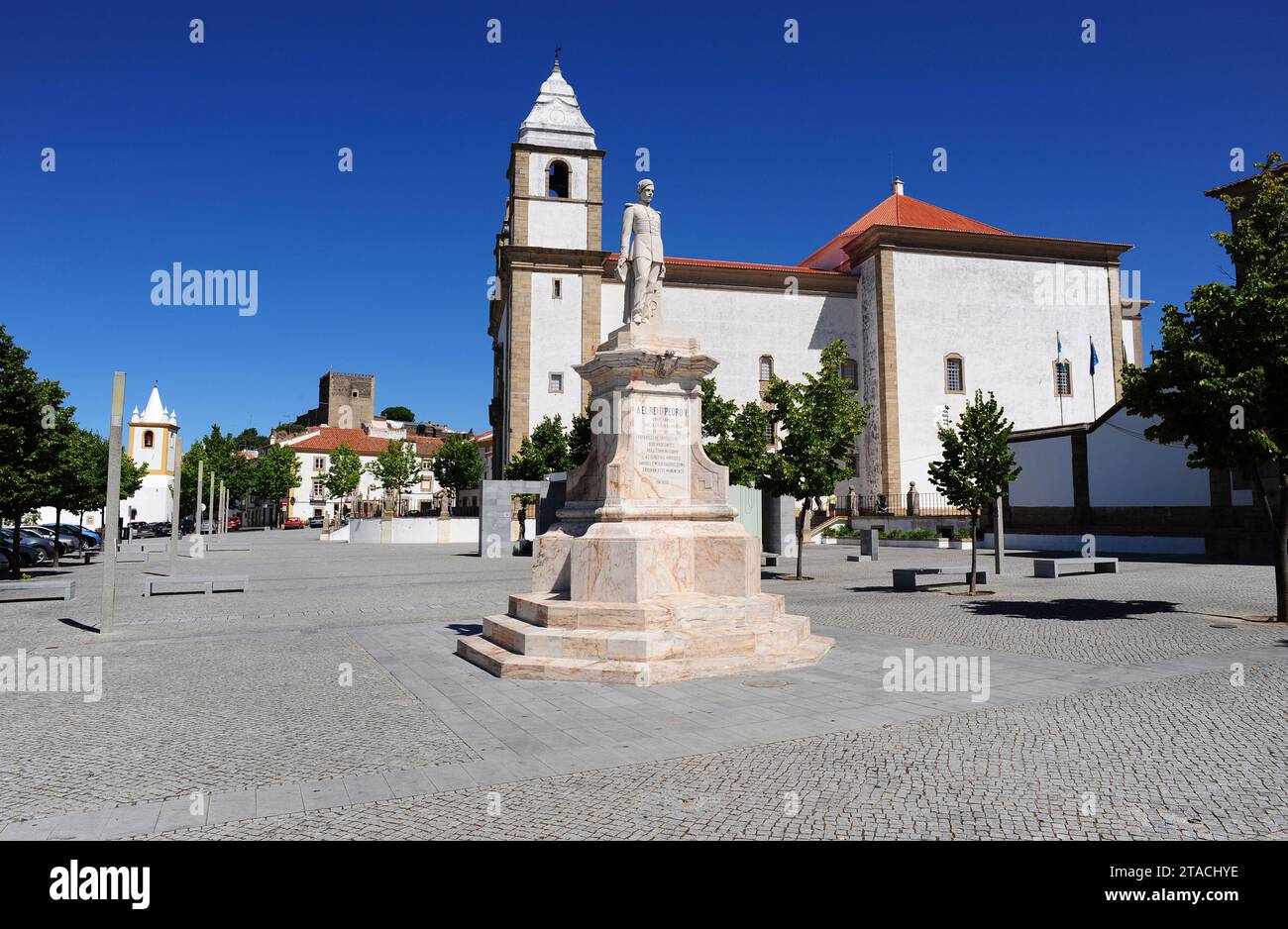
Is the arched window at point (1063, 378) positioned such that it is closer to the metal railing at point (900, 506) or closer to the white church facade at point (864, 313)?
the white church facade at point (864, 313)

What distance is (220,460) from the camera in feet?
216

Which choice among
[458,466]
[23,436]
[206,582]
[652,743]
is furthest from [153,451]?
[652,743]

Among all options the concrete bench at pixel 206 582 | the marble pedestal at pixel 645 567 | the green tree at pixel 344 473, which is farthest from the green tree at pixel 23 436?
the green tree at pixel 344 473

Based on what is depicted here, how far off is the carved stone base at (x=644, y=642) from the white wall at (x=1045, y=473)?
26.9 meters

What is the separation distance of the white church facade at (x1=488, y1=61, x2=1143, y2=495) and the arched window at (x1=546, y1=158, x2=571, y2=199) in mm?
70

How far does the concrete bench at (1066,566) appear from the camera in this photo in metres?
18.9

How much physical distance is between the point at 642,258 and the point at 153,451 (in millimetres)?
77401

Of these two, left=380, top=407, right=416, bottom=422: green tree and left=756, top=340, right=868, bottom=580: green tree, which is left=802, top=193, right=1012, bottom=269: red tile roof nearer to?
left=756, top=340, right=868, bottom=580: green tree

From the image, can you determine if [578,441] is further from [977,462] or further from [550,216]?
[977,462]

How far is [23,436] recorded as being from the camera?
18.0m

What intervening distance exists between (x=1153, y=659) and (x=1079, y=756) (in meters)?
4.51

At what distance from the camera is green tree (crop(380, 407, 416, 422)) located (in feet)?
531
